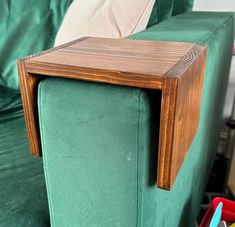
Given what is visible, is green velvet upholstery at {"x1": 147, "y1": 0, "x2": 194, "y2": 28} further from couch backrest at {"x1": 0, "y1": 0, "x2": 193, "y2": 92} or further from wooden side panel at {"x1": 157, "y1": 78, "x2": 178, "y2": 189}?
wooden side panel at {"x1": 157, "y1": 78, "x2": 178, "y2": 189}

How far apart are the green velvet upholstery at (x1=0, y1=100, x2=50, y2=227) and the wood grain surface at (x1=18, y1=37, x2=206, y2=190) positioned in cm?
17

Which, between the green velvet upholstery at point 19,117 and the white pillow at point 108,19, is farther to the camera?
the white pillow at point 108,19

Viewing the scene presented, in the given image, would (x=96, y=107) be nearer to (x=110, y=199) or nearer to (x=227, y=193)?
(x=110, y=199)

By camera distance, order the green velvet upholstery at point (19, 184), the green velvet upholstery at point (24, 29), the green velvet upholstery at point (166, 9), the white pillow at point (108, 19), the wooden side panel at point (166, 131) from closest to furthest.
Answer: the wooden side panel at point (166, 131) → the green velvet upholstery at point (19, 184) → the white pillow at point (108, 19) → the green velvet upholstery at point (166, 9) → the green velvet upholstery at point (24, 29)

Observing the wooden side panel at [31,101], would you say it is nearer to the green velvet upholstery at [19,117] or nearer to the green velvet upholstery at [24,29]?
the green velvet upholstery at [19,117]

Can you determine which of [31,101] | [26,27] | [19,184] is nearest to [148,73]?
[31,101]

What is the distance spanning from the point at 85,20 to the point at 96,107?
57 centimetres

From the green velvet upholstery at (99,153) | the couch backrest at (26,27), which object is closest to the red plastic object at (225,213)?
the green velvet upholstery at (99,153)

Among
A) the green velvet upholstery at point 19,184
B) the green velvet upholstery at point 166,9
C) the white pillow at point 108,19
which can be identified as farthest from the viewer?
the green velvet upholstery at point 166,9

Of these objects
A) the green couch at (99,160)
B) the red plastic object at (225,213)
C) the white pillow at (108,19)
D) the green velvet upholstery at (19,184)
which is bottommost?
the red plastic object at (225,213)

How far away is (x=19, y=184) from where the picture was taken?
710mm

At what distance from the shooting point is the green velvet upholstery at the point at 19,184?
0.62 meters

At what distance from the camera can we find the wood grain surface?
1.28ft

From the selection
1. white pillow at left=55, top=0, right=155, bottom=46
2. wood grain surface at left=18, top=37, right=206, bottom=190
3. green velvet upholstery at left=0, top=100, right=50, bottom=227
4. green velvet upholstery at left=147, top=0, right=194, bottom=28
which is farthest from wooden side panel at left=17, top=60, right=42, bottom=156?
green velvet upholstery at left=147, top=0, right=194, bottom=28
